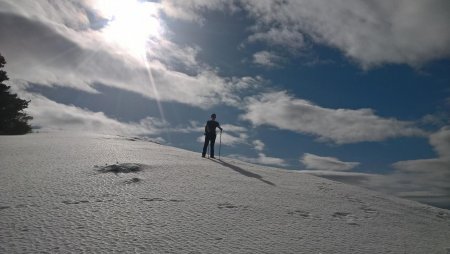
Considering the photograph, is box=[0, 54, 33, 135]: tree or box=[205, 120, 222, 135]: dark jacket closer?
box=[205, 120, 222, 135]: dark jacket

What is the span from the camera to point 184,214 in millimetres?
5504

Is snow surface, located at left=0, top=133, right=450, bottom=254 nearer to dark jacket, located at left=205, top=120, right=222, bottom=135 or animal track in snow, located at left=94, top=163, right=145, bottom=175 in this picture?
animal track in snow, located at left=94, top=163, right=145, bottom=175

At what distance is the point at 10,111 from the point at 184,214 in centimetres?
2778

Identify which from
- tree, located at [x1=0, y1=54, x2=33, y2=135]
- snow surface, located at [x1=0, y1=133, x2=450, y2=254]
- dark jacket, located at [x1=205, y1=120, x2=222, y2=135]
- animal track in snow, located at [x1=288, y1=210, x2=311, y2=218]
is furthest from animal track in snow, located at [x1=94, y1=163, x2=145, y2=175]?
tree, located at [x1=0, y1=54, x2=33, y2=135]

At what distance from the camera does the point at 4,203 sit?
5438mm

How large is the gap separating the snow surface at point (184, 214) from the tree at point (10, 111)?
69.9 feet

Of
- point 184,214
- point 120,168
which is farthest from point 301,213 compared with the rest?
point 120,168

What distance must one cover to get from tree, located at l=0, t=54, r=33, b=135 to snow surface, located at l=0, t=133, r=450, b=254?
2132 centimetres

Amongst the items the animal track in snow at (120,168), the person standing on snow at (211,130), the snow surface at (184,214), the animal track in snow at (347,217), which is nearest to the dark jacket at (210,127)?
the person standing on snow at (211,130)

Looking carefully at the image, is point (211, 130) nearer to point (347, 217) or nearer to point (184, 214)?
point (347, 217)

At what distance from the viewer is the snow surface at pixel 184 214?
4.35 meters

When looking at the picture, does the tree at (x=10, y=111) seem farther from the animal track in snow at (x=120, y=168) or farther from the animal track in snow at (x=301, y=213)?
the animal track in snow at (x=301, y=213)

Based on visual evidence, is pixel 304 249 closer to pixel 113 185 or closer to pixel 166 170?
pixel 113 185

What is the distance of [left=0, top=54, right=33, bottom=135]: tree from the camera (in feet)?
92.1
